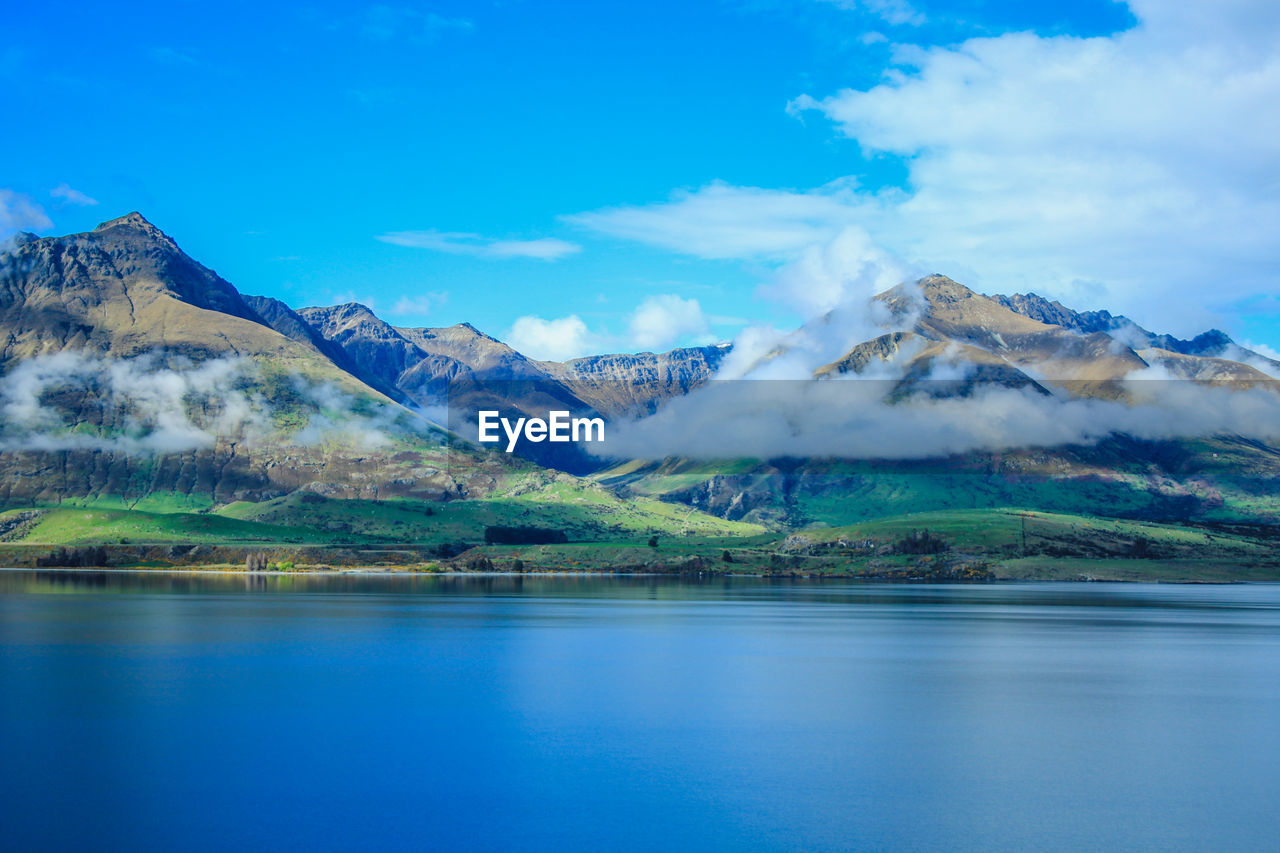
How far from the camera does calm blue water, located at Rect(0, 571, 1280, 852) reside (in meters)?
35.0

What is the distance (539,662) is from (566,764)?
34.5 meters

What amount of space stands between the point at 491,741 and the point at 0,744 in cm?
2208

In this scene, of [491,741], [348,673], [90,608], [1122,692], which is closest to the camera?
[491,741]

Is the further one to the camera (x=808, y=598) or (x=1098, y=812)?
(x=808, y=598)

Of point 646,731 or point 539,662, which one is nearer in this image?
point 646,731

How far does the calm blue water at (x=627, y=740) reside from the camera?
1377 inches

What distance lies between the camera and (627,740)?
162 ft

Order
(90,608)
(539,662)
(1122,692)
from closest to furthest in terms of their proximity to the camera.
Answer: (1122,692) < (539,662) < (90,608)

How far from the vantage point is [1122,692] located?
217 ft

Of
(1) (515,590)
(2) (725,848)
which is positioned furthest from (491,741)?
(1) (515,590)

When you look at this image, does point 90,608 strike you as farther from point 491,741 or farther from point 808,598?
point 808,598

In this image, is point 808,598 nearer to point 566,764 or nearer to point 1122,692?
point 1122,692

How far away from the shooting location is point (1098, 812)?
123 feet

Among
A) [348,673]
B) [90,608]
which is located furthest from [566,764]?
[90,608]
